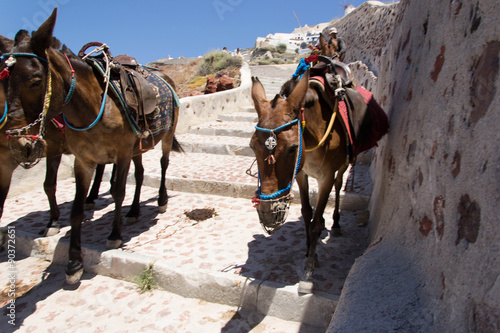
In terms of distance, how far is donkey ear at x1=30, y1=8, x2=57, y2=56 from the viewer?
9.87 feet

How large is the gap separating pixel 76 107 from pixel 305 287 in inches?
116

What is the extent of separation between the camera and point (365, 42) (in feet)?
55.8

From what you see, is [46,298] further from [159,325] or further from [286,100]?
[286,100]

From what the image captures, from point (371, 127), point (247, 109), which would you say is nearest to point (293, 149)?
point (371, 127)

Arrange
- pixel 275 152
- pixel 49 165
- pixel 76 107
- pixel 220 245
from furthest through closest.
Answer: pixel 49 165 → pixel 220 245 → pixel 76 107 → pixel 275 152

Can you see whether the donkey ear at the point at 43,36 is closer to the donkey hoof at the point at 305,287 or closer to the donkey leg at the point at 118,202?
the donkey leg at the point at 118,202

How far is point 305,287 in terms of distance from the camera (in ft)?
10.1

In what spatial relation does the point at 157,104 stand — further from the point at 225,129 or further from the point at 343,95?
the point at 225,129

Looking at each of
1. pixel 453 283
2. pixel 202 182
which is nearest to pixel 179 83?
pixel 202 182

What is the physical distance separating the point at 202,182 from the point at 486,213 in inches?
207

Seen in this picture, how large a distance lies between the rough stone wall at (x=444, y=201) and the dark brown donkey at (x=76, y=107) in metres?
3.01

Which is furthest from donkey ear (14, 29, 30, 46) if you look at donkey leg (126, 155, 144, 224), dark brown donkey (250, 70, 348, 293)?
donkey leg (126, 155, 144, 224)

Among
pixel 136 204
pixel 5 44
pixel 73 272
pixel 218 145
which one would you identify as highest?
pixel 5 44

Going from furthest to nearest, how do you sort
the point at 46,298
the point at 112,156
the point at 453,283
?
the point at 112,156 < the point at 46,298 < the point at 453,283
